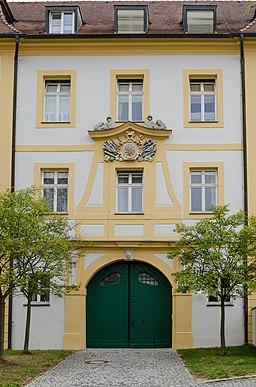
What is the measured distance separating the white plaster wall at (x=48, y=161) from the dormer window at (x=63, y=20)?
437 cm

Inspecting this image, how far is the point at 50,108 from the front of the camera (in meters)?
25.4

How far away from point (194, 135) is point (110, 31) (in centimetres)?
473

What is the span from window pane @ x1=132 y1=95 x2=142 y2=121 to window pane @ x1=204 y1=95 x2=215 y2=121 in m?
2.12

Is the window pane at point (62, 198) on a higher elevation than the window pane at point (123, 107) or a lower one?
lower

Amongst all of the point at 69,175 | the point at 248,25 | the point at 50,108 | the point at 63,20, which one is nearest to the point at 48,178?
the point at 69,175

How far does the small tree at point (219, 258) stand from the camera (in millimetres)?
20578

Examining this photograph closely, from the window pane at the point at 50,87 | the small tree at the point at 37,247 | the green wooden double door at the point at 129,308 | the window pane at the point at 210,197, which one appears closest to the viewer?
the small tree at the point at 37,247

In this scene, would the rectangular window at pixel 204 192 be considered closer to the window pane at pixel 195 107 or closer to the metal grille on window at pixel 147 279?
the window pane at pixel 195 107

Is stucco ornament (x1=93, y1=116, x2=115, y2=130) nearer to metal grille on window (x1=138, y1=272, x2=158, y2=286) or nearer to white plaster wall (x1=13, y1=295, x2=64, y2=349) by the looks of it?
metal grille on window (x1=138, y1=272, x2=158, y2=286)

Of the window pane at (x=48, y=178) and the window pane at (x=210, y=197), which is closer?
the window pane at (x=210, y=197)

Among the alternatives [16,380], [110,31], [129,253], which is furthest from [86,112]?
[16,380]

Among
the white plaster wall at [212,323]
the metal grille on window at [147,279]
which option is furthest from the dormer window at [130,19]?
the white plaster wall at [212,323]

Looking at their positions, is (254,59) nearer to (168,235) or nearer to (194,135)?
(194,135)

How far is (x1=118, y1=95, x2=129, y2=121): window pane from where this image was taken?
995 inches
